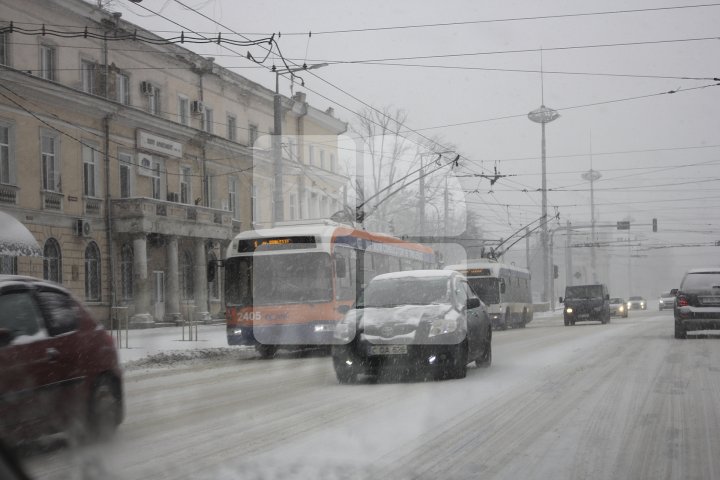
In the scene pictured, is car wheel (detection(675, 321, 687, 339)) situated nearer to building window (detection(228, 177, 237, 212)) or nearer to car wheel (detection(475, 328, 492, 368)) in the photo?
car wheel (detection(475, 328, 492, 368))

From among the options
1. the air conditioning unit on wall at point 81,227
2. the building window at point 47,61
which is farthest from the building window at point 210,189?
the building window at point 47,61

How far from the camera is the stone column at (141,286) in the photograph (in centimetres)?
3462

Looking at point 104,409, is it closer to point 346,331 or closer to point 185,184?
point 346,331

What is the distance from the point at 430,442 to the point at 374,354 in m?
4.78

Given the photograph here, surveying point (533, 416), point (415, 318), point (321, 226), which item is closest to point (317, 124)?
point (321, 226)

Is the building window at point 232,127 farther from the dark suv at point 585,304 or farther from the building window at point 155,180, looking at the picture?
the dark suv at point 585,304

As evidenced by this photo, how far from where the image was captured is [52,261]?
104 feet

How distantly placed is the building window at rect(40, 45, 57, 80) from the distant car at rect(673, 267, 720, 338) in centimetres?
2193

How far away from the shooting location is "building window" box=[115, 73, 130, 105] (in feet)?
116

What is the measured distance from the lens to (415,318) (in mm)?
11969

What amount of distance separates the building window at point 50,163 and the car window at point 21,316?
25377mm

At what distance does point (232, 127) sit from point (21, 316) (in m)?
38.8

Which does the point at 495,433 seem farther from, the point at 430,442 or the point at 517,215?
the point at 517,215

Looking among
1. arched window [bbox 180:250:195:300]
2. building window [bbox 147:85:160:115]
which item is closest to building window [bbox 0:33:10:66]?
building window [bbox 147:85:160:115]
